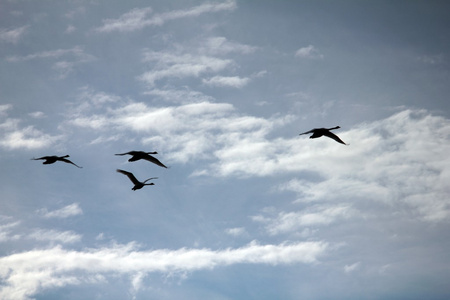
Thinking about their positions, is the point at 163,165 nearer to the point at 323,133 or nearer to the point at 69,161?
the point at 69,161

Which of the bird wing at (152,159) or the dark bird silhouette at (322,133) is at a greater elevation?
the dark bird silhouette at (322,133)

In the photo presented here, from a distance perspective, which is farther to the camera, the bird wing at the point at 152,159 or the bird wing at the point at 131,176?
the bird wing at the point at 131,176

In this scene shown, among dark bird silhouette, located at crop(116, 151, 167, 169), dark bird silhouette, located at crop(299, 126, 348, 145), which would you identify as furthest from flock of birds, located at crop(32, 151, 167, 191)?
dark bird silhouette, located at crop(299, 126, 348, 145)

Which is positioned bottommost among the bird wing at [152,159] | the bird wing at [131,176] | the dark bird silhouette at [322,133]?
the bird wing at [131,176]

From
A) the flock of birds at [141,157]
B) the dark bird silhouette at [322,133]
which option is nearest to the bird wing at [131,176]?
the flock of birds at [141,157]

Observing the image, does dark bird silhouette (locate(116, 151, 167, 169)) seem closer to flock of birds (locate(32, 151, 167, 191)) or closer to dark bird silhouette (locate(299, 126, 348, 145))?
flock of birds (locate(32, 151, 167, 191))

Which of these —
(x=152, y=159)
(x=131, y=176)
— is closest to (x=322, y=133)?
(x=152, y=159)

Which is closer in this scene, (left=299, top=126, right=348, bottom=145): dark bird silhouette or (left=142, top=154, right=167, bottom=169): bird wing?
(left=142, top=154, right=167, bottom=169): bird wing

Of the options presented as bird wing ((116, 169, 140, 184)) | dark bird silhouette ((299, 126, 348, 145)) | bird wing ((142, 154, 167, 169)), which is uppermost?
dark bird silhouette ((299, 126, 348, 145))

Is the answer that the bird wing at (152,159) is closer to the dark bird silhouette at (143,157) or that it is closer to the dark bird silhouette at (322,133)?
the dark bird silhouette at (143,157)

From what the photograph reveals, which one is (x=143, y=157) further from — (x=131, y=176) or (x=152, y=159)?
(x=131, y=176)

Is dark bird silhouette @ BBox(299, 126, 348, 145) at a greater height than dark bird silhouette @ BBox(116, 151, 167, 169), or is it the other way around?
dark bird silhouette @ BBox(299, 126, 348, 145)

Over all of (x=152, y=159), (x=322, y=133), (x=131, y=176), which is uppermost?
(x=322, y=133)

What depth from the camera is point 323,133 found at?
45219 mm
